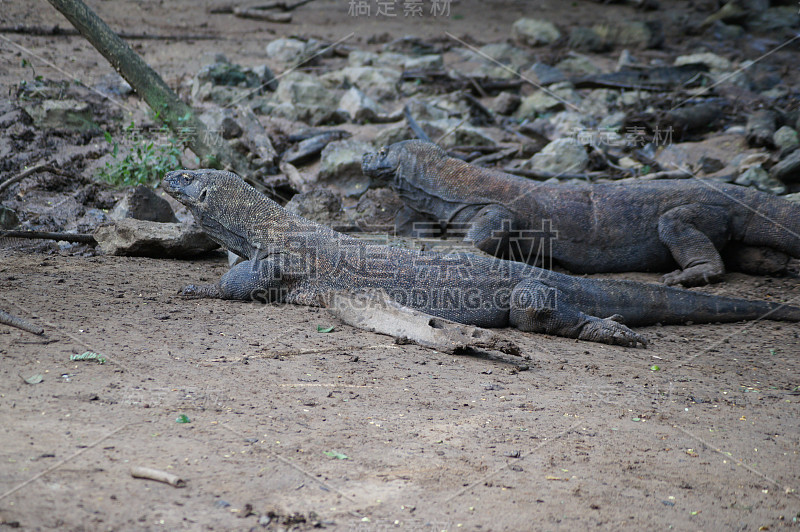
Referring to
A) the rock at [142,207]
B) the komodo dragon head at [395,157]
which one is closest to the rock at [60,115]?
the rock at [142,207]

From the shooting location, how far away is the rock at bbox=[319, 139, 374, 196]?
9.30 metres

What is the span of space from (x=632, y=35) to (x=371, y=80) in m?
6.89

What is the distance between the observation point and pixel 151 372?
3.68 meters

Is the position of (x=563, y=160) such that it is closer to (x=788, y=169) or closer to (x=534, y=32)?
(x=788, y=169)

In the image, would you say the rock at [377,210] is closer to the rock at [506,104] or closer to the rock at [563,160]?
the rock at [563,160]

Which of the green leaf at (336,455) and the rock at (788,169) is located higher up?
the rock at (788,169)

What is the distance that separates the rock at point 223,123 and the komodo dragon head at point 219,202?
324 centimetres

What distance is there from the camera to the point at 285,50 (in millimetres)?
13781

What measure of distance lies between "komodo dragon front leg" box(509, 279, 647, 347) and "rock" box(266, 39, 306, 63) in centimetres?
956

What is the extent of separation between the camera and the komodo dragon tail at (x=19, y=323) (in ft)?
12.9

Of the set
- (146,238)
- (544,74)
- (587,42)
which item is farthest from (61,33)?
(587,42)

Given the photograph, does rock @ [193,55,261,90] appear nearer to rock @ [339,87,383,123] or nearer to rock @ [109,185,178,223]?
rock @ [339,87,383,123]

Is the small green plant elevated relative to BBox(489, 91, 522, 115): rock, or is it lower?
lower

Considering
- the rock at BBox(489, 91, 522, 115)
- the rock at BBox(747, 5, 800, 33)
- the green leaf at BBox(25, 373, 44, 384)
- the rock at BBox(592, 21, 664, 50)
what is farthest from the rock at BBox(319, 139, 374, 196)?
the rock at BBox(747, 5, 800, 33)
